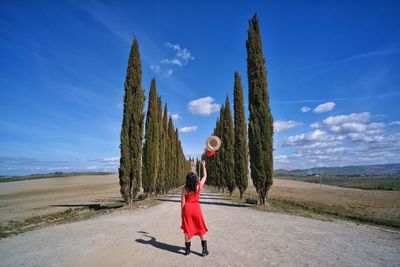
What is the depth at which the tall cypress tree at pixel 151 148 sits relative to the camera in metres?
23.5

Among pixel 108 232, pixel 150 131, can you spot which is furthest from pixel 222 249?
pixel 150 131

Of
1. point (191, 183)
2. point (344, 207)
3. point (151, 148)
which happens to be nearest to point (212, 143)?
point (191, 183)

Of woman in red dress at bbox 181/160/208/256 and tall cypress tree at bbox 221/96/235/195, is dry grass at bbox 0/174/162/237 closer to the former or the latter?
woman in red dress at bbox 181/160/208/256

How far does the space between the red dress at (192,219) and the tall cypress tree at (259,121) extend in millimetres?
11599

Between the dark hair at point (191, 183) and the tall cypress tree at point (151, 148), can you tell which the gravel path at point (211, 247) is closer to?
the dark hair at point (191, 183)

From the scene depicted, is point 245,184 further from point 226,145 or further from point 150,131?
point 150,131

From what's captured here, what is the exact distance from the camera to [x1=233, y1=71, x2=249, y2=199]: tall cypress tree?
23.0 meters

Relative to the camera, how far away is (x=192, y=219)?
5.64 m

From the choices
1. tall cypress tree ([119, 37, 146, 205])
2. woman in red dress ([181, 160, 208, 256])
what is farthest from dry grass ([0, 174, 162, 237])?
woman in red dress ([181, 160, 208, 256])

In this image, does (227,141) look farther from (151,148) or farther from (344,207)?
(344,207)

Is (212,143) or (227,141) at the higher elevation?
(227,141)

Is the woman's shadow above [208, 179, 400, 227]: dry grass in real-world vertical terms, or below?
above

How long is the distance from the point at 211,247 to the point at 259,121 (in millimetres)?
12230

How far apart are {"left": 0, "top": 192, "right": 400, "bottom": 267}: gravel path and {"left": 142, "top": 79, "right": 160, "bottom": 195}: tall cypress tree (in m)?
14.5
